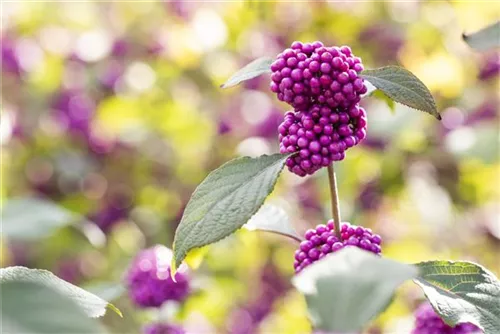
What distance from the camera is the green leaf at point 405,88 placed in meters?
1.11

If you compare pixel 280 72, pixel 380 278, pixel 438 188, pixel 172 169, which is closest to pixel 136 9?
pixel 172 169

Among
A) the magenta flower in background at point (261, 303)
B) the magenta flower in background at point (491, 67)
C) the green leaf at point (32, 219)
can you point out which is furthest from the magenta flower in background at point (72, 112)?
the magenta flower in background at point (491, 67)

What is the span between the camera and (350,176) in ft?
9.52

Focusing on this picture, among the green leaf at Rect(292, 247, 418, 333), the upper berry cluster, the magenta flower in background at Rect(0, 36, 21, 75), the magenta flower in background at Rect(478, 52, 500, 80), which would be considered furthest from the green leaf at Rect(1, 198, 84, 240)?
the magenta flower in background at Rect(478, 52, 500, 80)

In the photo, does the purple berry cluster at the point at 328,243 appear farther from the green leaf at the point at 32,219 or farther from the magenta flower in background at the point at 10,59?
the magenta flower in background at the point at 10,59

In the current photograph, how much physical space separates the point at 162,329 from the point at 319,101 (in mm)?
713

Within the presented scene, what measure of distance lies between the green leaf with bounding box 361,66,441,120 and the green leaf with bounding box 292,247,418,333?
446 mm

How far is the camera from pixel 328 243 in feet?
3.84

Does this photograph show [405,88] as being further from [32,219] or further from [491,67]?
[491,67]

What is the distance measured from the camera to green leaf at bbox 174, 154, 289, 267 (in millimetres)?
1013

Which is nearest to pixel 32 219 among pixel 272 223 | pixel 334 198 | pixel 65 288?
pixel 272 223

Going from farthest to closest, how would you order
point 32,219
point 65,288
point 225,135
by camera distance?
point 225,135 < point 32,219 < point 65,288

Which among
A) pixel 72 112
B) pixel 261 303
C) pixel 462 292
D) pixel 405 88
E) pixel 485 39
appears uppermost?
pixel 72 112

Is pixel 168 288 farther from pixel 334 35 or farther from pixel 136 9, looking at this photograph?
pixel 136 9
